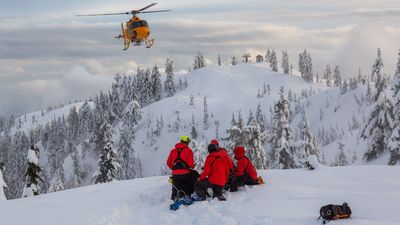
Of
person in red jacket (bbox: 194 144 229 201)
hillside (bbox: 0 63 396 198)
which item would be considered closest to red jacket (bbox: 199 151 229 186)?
person in red jacket (bbox: 194 144 229 201)

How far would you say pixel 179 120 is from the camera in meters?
155

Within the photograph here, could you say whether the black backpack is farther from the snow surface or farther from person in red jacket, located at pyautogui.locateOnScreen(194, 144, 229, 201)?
person in red jacket, located at pyautogui.locateOnScreen(194, 144, 229, 201)

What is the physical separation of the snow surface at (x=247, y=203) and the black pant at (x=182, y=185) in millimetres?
419

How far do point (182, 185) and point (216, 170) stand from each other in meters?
1.31

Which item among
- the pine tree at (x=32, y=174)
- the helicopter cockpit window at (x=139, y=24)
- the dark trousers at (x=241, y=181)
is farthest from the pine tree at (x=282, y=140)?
the dark trousers at (x=241, y=181)

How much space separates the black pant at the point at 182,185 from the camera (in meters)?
14.0

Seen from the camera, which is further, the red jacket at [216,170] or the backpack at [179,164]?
the backpack at [179,164]

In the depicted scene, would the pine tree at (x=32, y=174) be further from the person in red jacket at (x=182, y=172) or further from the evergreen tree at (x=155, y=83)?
the evergreen tree at (x=155, y=83)

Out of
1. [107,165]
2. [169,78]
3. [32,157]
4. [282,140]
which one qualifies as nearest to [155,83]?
[169,78]

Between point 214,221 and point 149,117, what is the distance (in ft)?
469

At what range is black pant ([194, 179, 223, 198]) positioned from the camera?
44.2 feet

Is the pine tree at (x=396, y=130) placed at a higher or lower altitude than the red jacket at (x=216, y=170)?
lower

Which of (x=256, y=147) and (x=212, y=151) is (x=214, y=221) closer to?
(x=212, y=151)

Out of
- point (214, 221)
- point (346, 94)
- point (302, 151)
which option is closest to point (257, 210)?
point (214, 221)
